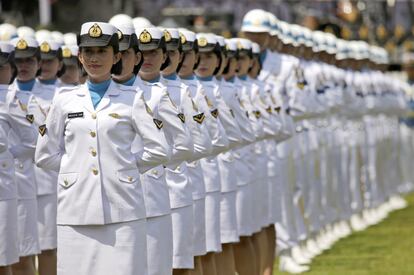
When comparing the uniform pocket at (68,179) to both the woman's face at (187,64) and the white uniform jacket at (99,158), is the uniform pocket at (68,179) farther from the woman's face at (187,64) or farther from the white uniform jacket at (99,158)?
the woman's face at (187,64)

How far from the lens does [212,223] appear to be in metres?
12.2

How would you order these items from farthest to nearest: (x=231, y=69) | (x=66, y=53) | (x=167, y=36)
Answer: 1. (x=66, y=53)
2. (x=231, y=69)
3. (x=167, y=36)

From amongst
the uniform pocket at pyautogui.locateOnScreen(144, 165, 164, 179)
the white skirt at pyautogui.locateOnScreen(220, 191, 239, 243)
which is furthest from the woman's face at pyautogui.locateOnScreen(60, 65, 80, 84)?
the uniform pocket at pyautogui.locateOnScreen(144, 165, 164, 179)

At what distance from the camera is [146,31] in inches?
425

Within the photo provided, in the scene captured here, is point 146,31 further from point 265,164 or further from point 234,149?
point 265,164

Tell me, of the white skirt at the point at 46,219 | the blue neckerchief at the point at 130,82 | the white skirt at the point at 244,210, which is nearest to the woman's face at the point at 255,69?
the white skirt at the point at 244,210

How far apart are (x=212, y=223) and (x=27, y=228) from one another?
58.0 inches

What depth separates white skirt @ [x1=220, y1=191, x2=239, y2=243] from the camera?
12827mm

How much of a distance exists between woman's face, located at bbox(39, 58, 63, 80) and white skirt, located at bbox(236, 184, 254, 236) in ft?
6.19

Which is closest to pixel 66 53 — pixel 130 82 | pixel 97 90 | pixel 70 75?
pixel 70 75

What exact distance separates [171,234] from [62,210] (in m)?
1.09

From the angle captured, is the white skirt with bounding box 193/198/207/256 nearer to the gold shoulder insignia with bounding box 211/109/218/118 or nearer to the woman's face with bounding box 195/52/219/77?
the gold shoulder insignia with bounding box 211/109/218/118

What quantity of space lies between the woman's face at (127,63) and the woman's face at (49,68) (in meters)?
3.45

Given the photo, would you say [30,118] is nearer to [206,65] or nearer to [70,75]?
[206,65]
